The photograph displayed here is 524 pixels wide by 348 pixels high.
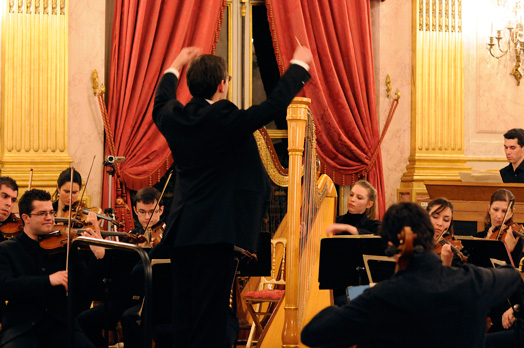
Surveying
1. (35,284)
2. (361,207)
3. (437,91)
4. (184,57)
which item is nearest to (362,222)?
(361,207)

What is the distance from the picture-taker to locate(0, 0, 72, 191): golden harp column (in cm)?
586

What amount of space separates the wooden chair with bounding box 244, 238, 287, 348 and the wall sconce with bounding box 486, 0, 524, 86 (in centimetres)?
309

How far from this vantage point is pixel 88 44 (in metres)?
6.13

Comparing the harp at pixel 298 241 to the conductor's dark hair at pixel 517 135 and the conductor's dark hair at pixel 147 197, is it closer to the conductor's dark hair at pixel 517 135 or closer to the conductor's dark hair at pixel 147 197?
the conductor's dark hair at pixel 147 197

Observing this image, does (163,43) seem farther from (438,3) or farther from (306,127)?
(306,127)

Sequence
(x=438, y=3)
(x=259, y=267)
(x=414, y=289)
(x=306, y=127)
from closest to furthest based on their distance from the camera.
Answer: (x=414, y=289), (x=306, y=127), (x=259, y=267), (x=438, y=3)

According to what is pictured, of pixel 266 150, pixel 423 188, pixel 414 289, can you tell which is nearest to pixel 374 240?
pixel 414 289

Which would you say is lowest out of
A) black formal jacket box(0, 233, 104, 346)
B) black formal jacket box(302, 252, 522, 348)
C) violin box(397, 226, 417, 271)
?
black formal jacket box(0, 233, 104, 346)

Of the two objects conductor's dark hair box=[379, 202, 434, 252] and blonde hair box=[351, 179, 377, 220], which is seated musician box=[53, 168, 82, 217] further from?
conductor's dark hair box=[379, 202, 434, 252]

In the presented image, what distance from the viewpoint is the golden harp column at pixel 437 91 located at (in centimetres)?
652

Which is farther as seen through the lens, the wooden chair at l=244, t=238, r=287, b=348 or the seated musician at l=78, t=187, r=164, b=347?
the wooden chair at l=244, t=238, r=287, b=348

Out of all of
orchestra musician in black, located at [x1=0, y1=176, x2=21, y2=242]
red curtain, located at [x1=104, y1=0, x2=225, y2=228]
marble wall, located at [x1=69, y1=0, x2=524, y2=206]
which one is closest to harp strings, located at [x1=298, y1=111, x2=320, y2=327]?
orchestra musician in black, located at [x1=0, y1=176, x2=21, y2=242]

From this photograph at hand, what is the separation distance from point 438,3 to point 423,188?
1727 mm

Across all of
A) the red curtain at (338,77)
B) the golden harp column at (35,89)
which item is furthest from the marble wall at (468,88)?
the golden harp column at (35,89)
